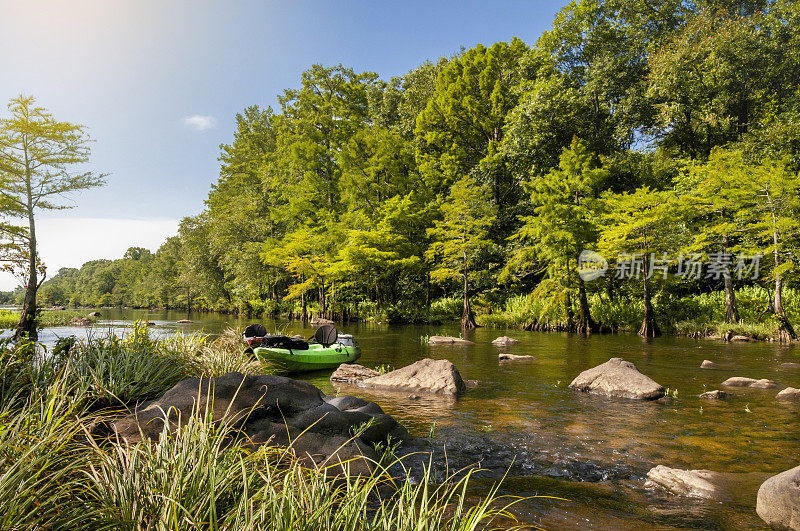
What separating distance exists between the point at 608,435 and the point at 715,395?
12.5ft

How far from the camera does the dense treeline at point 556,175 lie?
19.4 meters

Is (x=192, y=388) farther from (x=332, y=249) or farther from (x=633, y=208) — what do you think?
(x=332, y=249)

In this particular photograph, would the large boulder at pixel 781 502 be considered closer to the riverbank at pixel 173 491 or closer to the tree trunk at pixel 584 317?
the riverbank at pixel 173 491

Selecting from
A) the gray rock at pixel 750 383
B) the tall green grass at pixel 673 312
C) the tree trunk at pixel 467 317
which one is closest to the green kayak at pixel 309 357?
the gray rock at pixel 750 383

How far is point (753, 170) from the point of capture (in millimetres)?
16859

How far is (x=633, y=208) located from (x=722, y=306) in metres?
6.48

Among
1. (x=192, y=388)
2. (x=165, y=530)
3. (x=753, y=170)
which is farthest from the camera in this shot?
(x=753, y=170)

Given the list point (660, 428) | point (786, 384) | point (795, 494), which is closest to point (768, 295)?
point (786, 384)

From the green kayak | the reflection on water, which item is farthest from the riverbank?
the green kayak

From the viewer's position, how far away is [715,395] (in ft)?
27.2

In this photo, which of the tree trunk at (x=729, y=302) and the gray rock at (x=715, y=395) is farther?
the tree trunk at (x=729, y=302)

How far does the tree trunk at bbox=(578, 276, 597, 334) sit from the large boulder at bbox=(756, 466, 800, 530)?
58.3ft

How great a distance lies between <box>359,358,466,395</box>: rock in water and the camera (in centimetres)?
885

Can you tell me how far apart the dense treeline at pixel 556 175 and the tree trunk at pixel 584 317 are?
10 cm
